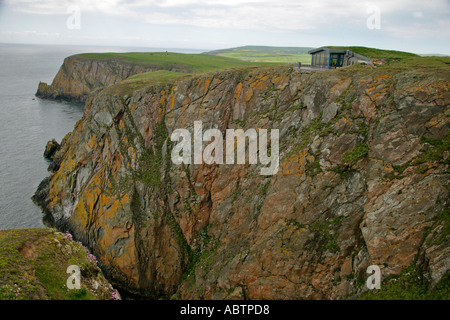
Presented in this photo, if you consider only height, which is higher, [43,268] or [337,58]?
[337,58]

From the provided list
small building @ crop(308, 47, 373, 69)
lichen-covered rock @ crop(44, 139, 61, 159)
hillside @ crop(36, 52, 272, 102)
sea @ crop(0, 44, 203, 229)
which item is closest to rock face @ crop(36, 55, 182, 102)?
hillside @ crop(36, 52, 272, 102)

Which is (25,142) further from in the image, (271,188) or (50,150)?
(271,188)

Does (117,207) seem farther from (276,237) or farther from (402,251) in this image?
(402,251)

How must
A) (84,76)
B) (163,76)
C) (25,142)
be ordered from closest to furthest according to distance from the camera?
1. (163,76)
2. (25,142)
3. (84,76)

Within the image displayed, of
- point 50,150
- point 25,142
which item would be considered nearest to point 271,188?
point 50,150

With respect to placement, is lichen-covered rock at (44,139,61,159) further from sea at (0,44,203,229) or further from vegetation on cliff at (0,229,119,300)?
vegetation on cliff at (0,229,119,300)

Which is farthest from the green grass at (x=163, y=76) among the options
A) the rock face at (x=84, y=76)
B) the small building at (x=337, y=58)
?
the rock face at (x=84, y=76)
